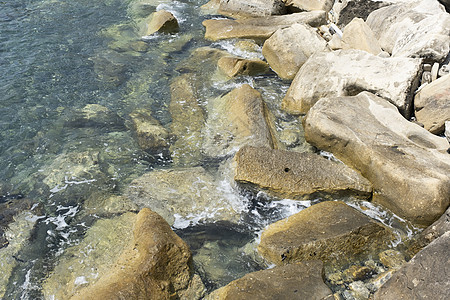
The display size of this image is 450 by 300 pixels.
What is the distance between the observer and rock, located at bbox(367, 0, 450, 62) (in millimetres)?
6659

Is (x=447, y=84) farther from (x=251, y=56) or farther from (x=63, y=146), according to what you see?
(x=63, y=146)

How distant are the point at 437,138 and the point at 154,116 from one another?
172 inches

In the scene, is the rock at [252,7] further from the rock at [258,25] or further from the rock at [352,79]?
the rock at [352,79]

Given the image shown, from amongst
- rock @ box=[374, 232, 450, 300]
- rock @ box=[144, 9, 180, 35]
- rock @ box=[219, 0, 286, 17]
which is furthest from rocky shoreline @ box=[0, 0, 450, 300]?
rock @ box=[219, 0, 286, 17]

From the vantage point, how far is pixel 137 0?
1253 cm

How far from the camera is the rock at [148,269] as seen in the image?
363cm

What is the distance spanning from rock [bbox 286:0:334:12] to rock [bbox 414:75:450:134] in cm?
502

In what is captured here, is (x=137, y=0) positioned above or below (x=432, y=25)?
below

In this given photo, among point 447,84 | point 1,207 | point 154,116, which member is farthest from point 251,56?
point 1,207

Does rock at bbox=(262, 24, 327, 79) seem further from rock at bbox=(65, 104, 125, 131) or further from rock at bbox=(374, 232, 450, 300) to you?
rock at bbox=(374, 232, 450, 300)

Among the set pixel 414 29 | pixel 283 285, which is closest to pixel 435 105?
pixel 414 29

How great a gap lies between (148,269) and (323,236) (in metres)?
1.83

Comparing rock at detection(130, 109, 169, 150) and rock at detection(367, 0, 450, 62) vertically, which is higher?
rock at detection(367, 0, 450, 62)

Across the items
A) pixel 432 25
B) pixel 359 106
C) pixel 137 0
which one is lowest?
pixel 137 0
